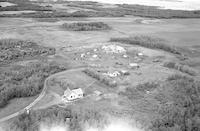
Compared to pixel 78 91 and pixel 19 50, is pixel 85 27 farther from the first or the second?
pixel 78 91

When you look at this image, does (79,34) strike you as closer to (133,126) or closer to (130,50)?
(130,50)

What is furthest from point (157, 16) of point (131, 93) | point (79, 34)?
point (131, 93)

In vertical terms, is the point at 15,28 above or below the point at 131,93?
above

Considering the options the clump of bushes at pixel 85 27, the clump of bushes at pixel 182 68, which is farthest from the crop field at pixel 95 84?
the clump of bushes at pixel 85 27

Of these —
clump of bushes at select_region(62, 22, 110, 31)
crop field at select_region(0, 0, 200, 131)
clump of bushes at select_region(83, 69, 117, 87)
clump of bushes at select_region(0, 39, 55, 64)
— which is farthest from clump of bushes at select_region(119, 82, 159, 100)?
clump of bushes at select_region(62, 22, 110, 31)

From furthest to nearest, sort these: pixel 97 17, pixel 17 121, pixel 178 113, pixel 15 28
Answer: pixel 97 17
pixel 15 28
pixel 178 113
pixel 17 121

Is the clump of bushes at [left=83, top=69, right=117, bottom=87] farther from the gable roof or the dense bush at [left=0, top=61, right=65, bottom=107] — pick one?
the gable roof

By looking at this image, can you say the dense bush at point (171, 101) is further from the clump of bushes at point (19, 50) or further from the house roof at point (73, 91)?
the clump of bushes at point (19, 50)

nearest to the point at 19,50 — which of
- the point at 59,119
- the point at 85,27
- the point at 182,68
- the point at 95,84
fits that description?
the point at 95,84
